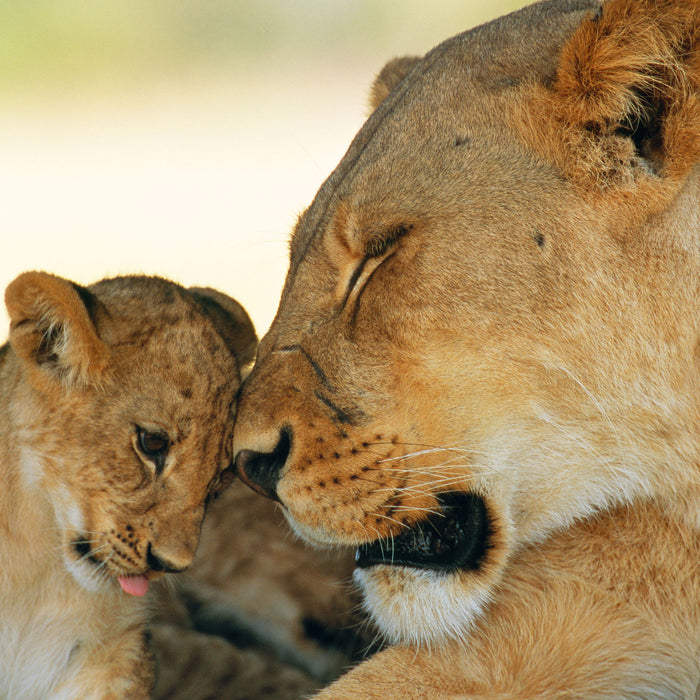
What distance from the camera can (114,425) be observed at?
225cm

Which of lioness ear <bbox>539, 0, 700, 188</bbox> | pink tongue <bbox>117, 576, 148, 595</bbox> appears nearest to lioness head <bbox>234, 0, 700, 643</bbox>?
lioness ear <bbox>539, 0, 700, 188</bbox>

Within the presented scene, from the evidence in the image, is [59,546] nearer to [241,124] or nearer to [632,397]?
[632,397]

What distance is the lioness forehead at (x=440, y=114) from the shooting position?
2098 millimetres

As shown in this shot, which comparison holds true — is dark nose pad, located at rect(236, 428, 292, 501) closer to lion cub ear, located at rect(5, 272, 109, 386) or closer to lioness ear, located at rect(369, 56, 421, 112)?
lion cub ear, located at rect(5, 272, 109, 386)

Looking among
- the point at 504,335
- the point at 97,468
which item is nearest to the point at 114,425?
the point at 97,468

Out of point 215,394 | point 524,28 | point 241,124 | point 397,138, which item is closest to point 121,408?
point 215,394

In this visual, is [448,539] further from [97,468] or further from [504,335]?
[97,468]

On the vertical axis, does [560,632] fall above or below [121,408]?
below

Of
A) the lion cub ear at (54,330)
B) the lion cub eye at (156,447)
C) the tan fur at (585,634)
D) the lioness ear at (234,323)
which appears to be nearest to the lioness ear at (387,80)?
the lioness ear at (234,323)

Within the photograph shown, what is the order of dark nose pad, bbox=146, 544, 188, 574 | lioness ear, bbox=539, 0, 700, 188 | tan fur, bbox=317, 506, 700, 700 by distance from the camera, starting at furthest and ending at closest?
dark nose pad, bbox=146, 544, 188, 574
tan fur, bbox=317, 506, 700, 700
lioness ear, bbox=539, 0, 700, 188

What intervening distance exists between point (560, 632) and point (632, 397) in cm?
47

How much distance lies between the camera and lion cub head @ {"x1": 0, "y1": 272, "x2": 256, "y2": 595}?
2.17 metres

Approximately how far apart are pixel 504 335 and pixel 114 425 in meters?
0.82

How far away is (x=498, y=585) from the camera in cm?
214
